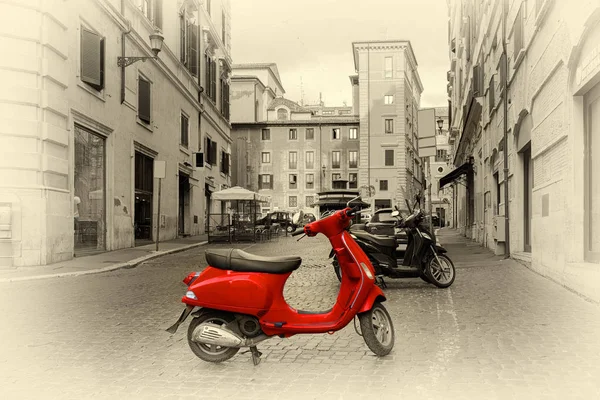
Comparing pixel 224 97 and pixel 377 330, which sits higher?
pixel 224 97

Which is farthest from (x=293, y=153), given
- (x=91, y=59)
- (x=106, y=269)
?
(x=106, y=269)

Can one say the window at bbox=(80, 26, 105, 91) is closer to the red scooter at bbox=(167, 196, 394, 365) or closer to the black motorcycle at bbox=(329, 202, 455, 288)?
the black motorcycle at bbox=(329, 202, 455, 288)

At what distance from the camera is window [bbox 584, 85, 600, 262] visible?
285 inches

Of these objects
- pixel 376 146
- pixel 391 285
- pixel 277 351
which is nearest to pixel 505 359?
pixel 277 351

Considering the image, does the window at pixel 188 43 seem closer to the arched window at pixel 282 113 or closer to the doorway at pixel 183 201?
the doorway at pixel 183 201

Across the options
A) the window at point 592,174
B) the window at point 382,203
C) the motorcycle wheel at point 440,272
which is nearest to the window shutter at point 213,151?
the window at point 382,203

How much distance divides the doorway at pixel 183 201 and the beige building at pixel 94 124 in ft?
0.15

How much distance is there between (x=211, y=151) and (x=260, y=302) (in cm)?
2810

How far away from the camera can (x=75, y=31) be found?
13.4m

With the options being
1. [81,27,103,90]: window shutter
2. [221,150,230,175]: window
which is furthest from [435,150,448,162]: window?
[81,27,103,90]: window shutter

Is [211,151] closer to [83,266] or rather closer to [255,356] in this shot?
[83,266]

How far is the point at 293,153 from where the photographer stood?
199ft

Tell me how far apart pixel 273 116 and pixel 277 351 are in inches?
2215

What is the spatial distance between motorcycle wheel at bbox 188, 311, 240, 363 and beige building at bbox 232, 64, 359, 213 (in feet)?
180
